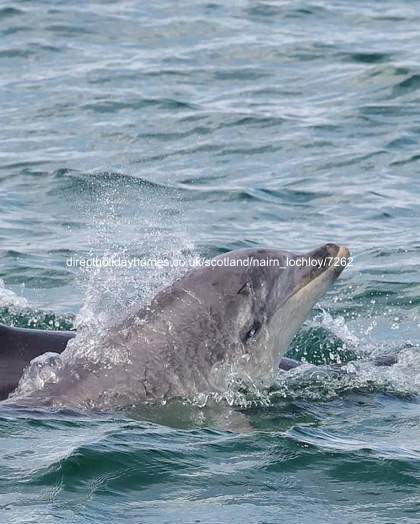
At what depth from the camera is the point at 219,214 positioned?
16.7 metres

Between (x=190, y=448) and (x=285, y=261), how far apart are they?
184cm

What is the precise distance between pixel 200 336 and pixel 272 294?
25.5 inches

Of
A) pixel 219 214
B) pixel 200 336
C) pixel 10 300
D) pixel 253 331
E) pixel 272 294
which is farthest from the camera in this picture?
pixel 219 214

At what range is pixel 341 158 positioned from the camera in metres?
18.6

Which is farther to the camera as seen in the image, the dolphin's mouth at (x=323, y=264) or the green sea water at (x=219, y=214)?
the dolphin's mouth at (x=323, y=264)

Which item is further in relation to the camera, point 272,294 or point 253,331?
point 272,294

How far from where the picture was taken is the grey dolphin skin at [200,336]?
385 inches

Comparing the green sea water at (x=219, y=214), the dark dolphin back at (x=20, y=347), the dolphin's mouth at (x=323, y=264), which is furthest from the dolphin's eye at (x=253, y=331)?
the dark dolphin back at (x=20, y=347)

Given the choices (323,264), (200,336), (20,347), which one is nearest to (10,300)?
(20,347)

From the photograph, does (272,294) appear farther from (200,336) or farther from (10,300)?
(10,300)

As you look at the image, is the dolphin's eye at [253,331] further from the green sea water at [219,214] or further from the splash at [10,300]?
the splash at [10,300]

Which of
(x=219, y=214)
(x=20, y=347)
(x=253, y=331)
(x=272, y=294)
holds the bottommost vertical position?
(x=219, y=214)

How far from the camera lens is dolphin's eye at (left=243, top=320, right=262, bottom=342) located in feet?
32.8

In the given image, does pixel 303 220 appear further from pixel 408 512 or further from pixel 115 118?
pixel 408 512
